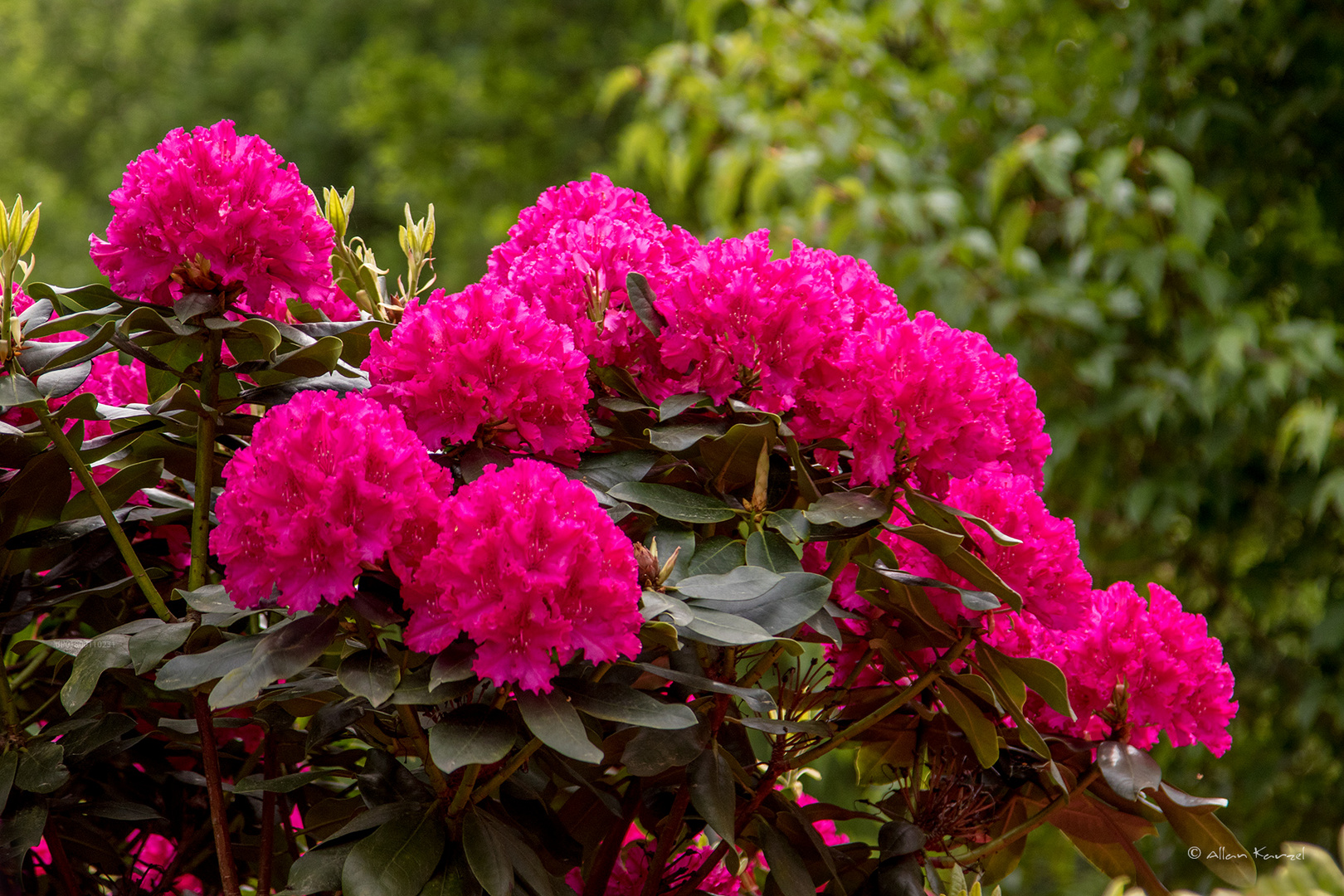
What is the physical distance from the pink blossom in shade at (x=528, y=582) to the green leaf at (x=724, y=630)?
0.16ft

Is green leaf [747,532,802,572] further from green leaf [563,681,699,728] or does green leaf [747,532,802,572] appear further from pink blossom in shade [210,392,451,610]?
pink blossom in shade [210,392,451,610]

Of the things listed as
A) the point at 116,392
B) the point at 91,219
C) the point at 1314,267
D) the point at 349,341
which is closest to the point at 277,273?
the point at 349,341

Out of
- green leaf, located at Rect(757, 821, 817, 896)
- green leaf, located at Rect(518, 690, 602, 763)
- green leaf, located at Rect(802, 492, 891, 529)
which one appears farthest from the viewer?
green leaf, located at Rect(757, 821, 817, 896)

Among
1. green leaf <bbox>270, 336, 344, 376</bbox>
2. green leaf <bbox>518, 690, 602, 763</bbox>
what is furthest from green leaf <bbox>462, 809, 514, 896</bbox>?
green leaf <bbox>270, 336, 344, 376</bbox>

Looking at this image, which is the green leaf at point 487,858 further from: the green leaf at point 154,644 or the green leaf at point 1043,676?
the green leaf at point 1043,676

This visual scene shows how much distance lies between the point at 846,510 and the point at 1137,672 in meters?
0.36

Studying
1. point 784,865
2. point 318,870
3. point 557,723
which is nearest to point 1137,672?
point 784,865

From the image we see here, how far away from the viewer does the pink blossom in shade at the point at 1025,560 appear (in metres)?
0.90

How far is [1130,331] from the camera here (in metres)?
3.02

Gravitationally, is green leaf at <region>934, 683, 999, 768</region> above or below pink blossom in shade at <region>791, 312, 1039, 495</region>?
below

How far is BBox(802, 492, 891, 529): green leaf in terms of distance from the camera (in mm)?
810

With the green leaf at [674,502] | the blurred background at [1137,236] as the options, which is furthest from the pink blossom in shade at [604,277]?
the blurred background at [1137,236]

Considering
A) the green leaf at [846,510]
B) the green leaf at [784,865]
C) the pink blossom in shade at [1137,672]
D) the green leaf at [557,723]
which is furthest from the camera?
the pink blossom in shade at [1137,672]

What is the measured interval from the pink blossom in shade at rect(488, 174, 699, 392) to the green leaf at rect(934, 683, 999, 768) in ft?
1.09
